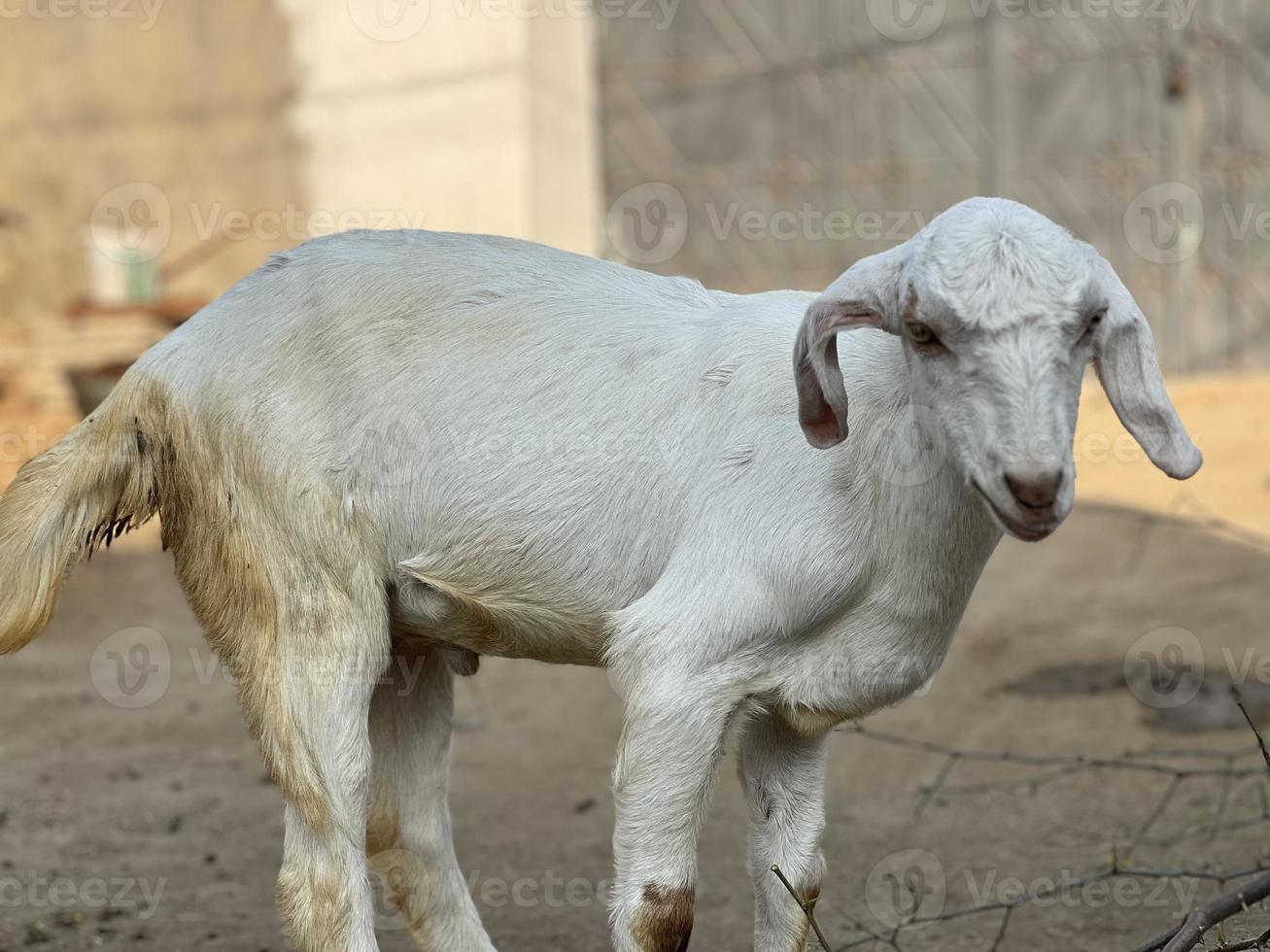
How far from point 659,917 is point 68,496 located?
5.19 ft

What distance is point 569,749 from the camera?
639cm

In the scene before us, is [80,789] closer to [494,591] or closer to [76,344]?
[494,591]

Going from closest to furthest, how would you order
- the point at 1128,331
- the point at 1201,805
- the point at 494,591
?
the point at 1128,331 → the point at 494,591 → the point at 1201,805

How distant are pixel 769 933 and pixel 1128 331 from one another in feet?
5.07

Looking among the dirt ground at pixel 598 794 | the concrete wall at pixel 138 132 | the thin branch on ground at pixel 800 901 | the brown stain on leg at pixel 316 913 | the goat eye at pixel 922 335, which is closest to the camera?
the goat eye at pixel 922 335

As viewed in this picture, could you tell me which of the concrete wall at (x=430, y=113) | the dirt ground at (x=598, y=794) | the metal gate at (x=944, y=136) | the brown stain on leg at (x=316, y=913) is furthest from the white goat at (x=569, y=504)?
the metal gate at (x=944, y=136)

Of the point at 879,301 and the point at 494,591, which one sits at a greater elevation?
the point at 879,301

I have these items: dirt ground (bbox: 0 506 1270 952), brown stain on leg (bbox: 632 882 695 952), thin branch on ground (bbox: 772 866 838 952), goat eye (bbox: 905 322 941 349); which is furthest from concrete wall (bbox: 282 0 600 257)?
goat eye (bbox: 905 322 941 349)

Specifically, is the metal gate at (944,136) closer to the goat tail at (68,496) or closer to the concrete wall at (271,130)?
the concrete wall at (271,130)

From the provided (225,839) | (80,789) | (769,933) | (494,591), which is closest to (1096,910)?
(769,933)

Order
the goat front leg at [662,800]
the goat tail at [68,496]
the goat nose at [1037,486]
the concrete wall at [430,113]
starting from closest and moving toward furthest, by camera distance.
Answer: the goat nose at [1037,486]
the goat front leg at [662,800]
the goat tail at [68,496]
the concrete wall at [430,113]

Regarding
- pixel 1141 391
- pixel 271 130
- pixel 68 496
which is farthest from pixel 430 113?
pixel 1141 391

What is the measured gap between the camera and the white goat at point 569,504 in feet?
9.02

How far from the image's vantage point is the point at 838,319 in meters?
2.66
